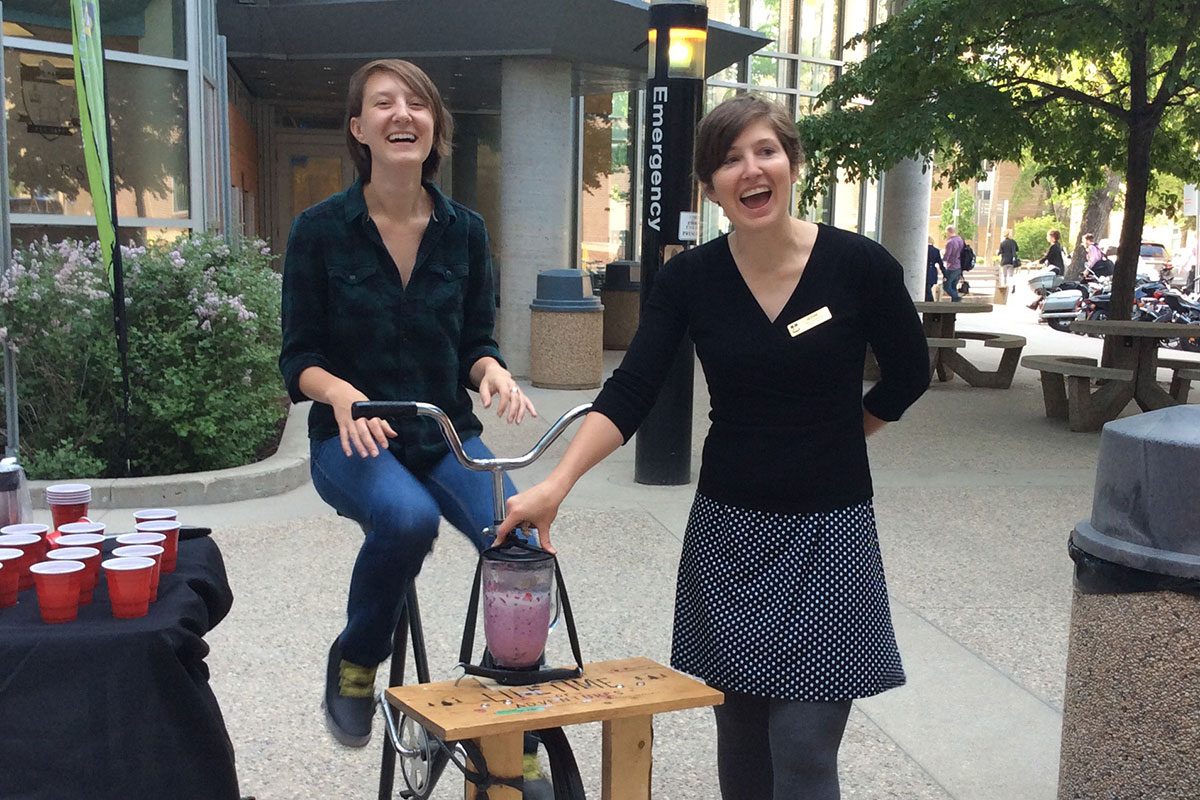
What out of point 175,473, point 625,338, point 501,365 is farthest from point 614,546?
point 625,338

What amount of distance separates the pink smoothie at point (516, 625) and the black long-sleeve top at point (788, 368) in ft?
1.53

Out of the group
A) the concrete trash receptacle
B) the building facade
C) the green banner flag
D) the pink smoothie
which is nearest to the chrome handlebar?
the pink smoothie

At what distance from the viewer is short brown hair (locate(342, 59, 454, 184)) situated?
2957 millimetres

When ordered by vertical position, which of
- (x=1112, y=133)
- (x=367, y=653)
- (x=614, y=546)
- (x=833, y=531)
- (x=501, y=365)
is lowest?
(x=614, y=546)

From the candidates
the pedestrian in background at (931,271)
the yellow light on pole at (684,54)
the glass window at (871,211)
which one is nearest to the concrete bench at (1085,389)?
the yellow light on pole at (684,54)

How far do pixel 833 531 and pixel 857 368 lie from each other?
358mm

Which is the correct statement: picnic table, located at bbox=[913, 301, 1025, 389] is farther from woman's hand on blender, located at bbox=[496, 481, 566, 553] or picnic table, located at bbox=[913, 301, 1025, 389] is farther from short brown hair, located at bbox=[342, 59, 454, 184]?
woman's hand on blender, located at bbox=[496, 481, 566, 553]

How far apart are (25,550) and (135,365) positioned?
16.5 feet

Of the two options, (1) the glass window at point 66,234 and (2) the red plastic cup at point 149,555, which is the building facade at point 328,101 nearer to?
(1) the glass window at point 66,234

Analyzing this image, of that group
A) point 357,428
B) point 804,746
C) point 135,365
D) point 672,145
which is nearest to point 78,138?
point 135,365

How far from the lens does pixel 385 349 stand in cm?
305

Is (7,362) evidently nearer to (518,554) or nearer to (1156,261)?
(518,554)

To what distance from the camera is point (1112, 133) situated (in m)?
12.8

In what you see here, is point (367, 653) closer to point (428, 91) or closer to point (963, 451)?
point (428, 91)
